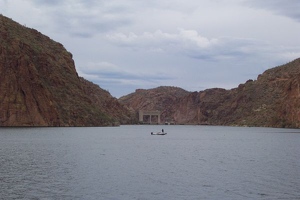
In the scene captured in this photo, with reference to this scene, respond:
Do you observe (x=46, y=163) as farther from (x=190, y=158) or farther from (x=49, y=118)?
(x=49, y=118)

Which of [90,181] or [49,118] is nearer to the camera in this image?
[90,181]

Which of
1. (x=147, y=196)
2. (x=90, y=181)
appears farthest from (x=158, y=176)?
(x=147, y=196)

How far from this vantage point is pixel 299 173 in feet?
172

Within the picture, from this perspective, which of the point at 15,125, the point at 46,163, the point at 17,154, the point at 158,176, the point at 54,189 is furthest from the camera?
the point at 15,125

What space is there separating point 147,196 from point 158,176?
11.0 metres

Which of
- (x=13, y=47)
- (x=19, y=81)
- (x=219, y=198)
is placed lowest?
(x=219, y=198)

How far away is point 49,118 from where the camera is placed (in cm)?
18788

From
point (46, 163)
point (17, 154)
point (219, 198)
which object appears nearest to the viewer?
point (219, 198)

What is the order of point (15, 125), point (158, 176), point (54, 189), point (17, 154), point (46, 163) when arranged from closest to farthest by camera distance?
point (54, 189) < point (158, 176) < point (46, 163) < point (17, 154) < point (15, 125)

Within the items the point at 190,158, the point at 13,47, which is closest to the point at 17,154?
the point at 190,158

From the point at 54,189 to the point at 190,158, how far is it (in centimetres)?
3252

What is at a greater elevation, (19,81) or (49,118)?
(19,81)

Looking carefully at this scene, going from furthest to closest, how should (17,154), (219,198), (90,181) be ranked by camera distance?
(17,154), (90,181), (219,198)

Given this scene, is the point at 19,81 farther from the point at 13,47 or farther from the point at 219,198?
the point at 219,198
